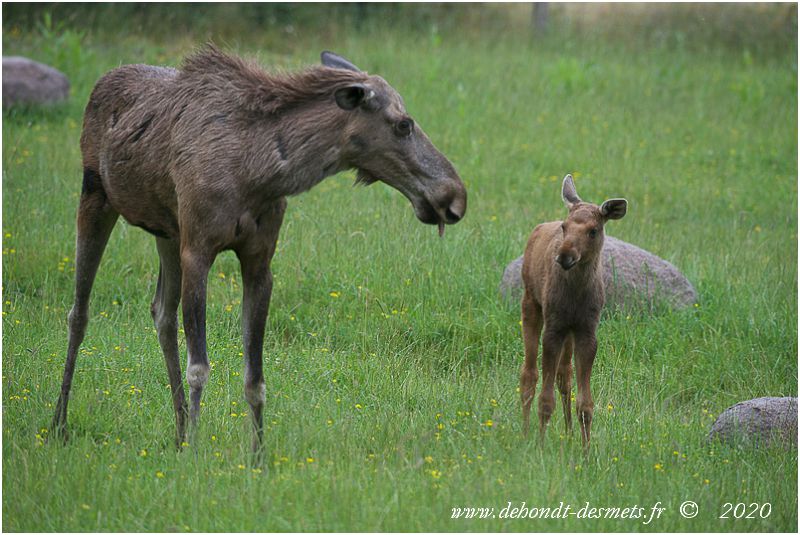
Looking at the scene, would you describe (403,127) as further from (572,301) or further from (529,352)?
(529,352)

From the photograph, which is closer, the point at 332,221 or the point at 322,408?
the point at 322,408

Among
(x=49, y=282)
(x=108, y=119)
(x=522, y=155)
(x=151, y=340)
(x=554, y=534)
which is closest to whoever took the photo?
(x=554, y=534)

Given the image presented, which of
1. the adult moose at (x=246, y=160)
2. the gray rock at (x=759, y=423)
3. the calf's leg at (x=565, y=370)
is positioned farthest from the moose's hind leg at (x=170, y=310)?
the gray rock at (x=759, y=423)

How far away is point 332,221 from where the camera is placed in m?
10.8

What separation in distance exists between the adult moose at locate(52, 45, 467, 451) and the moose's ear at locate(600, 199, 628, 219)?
3.96 ft

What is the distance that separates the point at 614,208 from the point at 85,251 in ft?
10.9

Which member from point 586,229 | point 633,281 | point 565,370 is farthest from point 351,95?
point 633,281

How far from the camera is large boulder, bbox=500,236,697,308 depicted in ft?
29.7

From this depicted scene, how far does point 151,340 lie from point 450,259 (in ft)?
9.88

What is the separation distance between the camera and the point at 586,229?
6.23 m

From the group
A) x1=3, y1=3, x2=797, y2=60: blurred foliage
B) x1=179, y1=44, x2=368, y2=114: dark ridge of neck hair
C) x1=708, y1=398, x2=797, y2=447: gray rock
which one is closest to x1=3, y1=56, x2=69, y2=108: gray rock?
x1=3, y1=3, x2=797, y2=60: blurred foliage

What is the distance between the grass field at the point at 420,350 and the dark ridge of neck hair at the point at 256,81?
1930mm

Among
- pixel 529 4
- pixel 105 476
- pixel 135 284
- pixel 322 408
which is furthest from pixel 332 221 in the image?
pixel 529 4

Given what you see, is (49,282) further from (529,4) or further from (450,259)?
(529,4)
